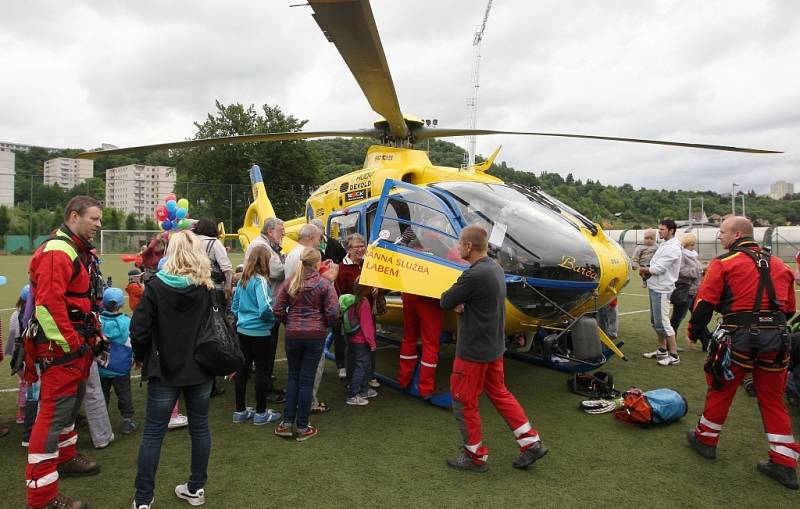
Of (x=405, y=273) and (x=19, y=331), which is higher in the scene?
(x=405, y=273)

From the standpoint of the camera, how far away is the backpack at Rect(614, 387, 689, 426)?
4059 mm

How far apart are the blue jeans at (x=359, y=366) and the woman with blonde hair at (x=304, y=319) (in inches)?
33.8

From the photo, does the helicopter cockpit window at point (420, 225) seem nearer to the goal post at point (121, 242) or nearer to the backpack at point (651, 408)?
the backpack at point (651, 408)

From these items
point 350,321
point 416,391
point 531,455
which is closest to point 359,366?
point 350,321

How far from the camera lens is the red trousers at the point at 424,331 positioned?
4.51 metres

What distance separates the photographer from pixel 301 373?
12.4 ft

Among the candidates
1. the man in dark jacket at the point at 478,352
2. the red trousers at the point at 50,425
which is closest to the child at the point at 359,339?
the man in dark jacket at the point at 478,352

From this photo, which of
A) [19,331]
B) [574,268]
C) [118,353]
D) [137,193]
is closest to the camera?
[19,331]

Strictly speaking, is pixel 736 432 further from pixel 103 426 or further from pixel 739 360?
pixel 103 426

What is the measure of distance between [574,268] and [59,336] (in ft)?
12.3

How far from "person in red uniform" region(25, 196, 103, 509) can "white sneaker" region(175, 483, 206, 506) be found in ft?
1.67

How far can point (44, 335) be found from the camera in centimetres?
278

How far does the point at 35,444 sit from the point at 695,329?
4210 millimetres

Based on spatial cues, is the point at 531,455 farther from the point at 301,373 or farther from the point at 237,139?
the point at 237,139
